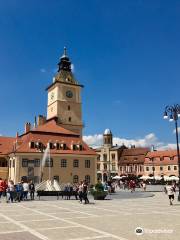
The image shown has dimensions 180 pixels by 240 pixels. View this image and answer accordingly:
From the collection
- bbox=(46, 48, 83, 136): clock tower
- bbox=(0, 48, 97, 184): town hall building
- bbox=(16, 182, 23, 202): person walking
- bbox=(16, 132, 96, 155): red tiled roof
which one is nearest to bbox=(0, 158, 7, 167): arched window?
bbox=(0, 48, 97, 184): town hall building

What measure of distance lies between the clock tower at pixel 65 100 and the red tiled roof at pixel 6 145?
12.6 m

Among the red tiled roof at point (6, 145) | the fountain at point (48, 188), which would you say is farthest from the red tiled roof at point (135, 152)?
the fountain at point (48, 188)

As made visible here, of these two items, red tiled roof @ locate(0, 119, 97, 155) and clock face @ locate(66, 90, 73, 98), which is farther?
clock face @ locate(66, 90, 73, 98)

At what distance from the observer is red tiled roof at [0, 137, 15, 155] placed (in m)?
59.0

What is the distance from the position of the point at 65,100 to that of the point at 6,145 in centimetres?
1883

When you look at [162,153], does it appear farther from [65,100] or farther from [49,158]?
[49,158]

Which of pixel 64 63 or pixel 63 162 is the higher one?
pixel 64 63

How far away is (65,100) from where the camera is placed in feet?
243

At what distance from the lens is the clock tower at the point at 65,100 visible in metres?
73.1

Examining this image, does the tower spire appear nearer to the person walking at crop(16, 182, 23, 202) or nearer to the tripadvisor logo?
the person walking at crop(16, 182, 23, 202)

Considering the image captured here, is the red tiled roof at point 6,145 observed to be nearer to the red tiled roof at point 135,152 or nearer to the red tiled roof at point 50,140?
the red tiled roof at point 50,140

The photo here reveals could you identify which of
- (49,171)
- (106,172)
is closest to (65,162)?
(49,171)

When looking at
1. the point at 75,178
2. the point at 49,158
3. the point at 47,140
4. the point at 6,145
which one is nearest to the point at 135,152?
the point at 75,178

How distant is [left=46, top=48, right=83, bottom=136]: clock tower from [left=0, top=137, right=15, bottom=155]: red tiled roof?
12.6m
